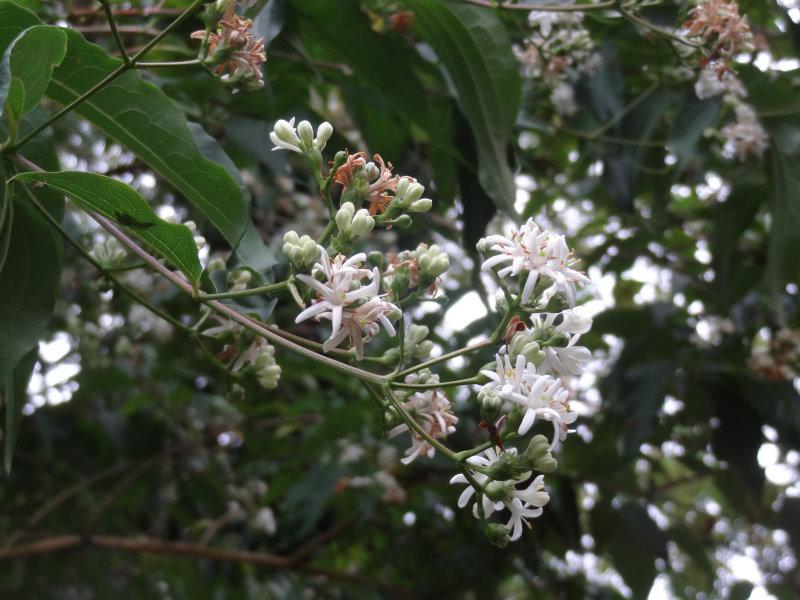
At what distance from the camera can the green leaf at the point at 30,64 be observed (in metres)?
1.01

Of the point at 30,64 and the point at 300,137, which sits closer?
the point at 30,64

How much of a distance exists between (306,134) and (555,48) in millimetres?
961

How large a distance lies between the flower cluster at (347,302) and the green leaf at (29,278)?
0.43m

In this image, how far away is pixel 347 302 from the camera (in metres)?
0.99

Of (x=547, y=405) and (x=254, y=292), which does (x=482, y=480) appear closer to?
(x=547, y=405)

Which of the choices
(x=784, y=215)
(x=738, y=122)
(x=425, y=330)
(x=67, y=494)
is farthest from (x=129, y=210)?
(x=67, y=494)

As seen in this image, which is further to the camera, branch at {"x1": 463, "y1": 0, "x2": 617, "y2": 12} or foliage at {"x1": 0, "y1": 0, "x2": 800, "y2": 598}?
branch at {"x1": 463, "y1": 0, "x2": 617, "y2": 12}

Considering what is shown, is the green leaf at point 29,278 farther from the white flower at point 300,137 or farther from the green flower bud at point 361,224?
the green flower bud at point 361,224

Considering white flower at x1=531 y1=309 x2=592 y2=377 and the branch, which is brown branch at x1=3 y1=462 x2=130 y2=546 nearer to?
the branch

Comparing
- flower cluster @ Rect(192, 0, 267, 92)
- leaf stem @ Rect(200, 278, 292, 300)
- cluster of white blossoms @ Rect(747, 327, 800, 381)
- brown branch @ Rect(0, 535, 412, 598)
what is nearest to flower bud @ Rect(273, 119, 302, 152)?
flower cluster @ Rect(192, 0, 267, 92)

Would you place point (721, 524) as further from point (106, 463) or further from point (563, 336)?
point (563, 336)

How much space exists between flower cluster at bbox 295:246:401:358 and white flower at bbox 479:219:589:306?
15 cm

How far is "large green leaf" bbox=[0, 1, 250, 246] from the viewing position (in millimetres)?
1159

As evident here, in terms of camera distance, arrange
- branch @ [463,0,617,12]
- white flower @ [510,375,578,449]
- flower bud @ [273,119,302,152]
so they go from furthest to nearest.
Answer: branch @ [463,0,617,12] < flower bud @ [273,119,302,152] < white flower @ [510,375,578,449]
